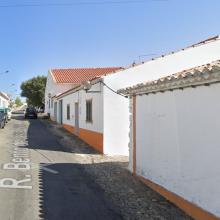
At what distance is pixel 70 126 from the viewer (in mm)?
28578

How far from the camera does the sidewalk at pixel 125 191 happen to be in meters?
Answer: 7.93

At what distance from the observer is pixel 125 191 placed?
32.4 feet

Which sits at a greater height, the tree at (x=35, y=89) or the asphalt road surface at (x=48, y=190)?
the tree at (x=35, y=89)

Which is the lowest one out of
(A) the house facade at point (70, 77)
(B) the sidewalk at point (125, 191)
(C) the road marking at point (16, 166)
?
(B) the sidewalk at point (125, 191)

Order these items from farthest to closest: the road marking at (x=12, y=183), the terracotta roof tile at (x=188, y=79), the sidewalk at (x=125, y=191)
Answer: the road marking at (x=12, y=183) < the sidewalk at (x=125, y=191) < the terracotta roof tile at (x=188, y=79)

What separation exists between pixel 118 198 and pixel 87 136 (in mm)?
12195

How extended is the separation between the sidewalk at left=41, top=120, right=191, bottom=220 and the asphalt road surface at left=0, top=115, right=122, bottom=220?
0.82 ft

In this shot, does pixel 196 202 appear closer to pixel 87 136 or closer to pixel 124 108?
pixel 124 108

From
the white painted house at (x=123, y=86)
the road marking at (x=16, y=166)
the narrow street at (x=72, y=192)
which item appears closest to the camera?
the narrow street at (x=72, y=192)

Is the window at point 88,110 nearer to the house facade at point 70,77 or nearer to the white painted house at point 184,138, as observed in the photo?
the white painted house at point 184,138

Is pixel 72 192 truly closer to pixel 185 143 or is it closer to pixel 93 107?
pixel 185 143

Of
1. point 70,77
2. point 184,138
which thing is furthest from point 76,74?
point 184,138

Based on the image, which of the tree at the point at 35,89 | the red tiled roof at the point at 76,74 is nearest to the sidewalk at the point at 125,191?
the red tiled roof at the point at 76,74

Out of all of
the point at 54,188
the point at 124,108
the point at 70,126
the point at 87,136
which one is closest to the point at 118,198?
the point at 54,188
